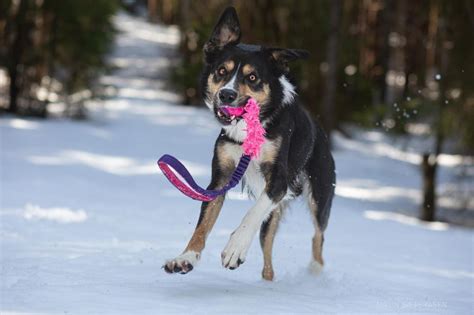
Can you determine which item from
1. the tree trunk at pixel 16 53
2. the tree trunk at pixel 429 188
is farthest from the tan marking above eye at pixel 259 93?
the tree trunk at pixel 16 53

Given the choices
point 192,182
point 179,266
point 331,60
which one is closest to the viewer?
point 179,266

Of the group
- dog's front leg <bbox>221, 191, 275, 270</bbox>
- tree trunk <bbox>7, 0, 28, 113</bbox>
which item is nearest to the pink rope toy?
dog's front leg <bbox>221, 191, 275, 270</bbox>

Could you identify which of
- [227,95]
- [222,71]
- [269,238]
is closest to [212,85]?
[222,71]

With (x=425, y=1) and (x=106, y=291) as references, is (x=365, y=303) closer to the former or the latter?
(x=106, y=291)

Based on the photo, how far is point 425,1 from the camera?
19172mm

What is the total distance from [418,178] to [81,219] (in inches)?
499

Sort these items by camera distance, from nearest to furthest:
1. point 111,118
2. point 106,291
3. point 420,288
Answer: point 106,291, point 420,288, point 111,118

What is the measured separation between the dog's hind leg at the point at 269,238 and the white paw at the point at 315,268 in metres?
0.56

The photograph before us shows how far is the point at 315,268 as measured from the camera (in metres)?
7.21

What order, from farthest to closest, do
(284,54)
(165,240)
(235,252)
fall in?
(165,240) < (284,54) < (235,252)

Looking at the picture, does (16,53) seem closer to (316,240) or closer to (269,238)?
(316,240)

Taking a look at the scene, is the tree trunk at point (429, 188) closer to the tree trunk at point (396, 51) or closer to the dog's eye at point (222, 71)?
the dog's eye at point (222, 71)

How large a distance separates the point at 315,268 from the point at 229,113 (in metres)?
2.07

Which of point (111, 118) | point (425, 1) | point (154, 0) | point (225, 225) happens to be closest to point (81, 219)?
point (225, 225)
